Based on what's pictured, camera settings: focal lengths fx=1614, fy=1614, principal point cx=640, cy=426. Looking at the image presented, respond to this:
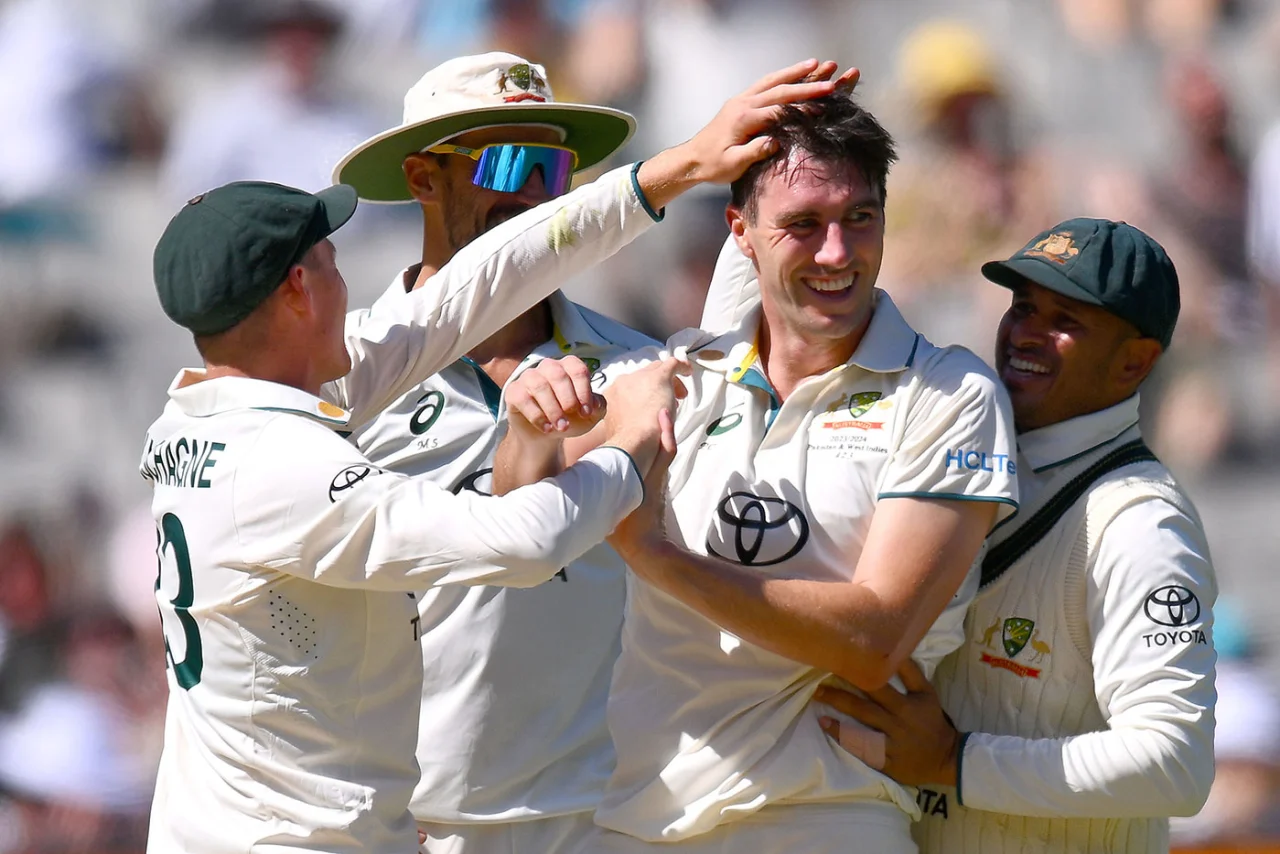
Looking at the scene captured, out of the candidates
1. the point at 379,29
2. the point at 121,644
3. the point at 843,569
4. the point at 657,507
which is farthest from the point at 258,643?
the point at 379,29

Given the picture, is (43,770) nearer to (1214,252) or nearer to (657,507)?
(657,507)

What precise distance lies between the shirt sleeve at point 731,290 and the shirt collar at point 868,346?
0.20 meters

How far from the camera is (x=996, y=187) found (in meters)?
6.03

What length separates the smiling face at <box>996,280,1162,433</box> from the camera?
8.51ft

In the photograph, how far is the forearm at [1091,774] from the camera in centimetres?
237

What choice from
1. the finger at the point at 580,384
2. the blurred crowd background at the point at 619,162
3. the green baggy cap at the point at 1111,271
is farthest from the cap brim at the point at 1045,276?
the blurred crowd background at the point at 619,162

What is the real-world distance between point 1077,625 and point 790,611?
1.64 ft

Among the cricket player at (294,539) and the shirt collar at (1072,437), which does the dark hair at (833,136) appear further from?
the shirt collar at (1072,437)

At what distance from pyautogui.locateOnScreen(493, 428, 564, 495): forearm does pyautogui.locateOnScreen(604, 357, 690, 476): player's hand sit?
9cm

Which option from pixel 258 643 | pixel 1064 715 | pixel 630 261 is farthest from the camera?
pixel 630 261

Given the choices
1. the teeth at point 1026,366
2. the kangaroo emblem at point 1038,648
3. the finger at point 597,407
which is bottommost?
the kangaroo emblem at point 1038,648

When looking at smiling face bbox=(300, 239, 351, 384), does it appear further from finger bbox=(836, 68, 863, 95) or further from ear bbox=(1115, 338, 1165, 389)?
ear bbox=(1115, 338, 1165, 389)

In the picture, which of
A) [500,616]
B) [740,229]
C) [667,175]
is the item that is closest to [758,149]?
[740,229]

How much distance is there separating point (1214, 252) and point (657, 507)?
13.9 feet
